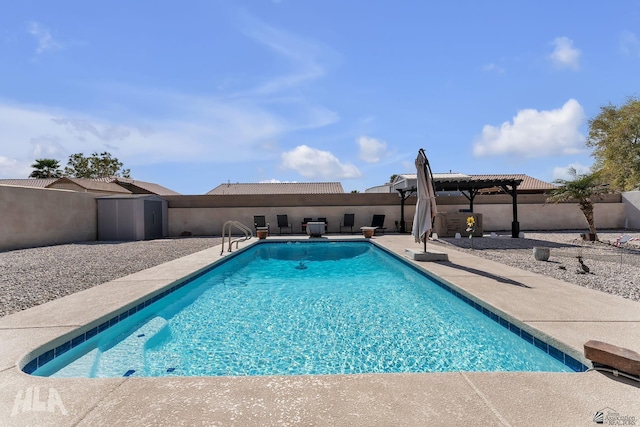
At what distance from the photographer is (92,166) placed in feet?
132

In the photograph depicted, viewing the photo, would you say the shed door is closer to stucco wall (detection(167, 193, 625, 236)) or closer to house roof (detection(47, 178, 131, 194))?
stucco wall (detection(167, 193, 625, 236))

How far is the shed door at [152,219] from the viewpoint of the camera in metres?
13.3

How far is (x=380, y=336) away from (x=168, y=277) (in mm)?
3767

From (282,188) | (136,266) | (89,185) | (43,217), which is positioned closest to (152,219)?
(43,217)

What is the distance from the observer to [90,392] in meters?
2.07

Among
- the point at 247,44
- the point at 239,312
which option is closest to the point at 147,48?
the point at 247,44

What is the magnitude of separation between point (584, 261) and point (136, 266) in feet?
32.0

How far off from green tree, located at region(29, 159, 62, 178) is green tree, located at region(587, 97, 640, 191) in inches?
1969

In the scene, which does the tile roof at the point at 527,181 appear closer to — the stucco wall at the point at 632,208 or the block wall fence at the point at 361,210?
the stucco wall at the point at 632,208

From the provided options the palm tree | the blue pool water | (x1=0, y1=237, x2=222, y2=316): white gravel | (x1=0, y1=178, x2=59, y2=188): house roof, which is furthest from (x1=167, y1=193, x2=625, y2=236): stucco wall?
(x1=0, y1=178, x2=59, y2=188): house roof

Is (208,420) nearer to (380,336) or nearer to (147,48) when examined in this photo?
(380,336)

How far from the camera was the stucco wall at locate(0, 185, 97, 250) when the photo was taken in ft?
33.4

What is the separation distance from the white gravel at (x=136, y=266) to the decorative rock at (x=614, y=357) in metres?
2.89

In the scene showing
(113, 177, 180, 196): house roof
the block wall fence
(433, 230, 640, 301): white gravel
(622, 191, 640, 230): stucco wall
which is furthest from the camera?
(113, 177, 180, 196): house roof
